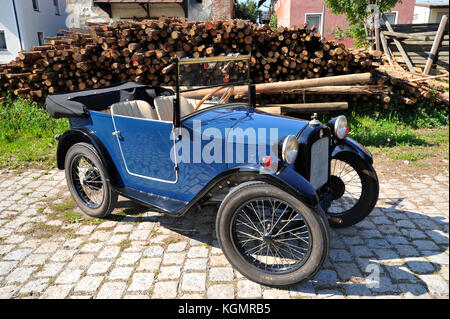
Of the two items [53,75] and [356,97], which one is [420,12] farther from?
[53,75]

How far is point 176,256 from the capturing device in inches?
130

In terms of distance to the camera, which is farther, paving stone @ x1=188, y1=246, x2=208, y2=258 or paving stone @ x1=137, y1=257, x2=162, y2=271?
paving stone @ x1=188, y1=246, x2=208, y2=258

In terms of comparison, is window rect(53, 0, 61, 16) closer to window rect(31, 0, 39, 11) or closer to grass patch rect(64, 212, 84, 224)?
window rect(31, 0, 39, 11)

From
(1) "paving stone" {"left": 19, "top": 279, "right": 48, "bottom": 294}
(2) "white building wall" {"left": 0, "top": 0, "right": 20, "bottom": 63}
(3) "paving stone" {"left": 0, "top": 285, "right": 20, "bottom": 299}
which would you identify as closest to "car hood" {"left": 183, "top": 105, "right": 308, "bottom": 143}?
(1) "paving stone" {"left": 19, "top": 279, "right": 48, "bottom": 294}

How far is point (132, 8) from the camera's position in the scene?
16891mm

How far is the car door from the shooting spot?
3363mm

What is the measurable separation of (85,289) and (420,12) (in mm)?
30784

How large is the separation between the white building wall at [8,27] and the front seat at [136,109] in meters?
15.8

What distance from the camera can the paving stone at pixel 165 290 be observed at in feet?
9.06

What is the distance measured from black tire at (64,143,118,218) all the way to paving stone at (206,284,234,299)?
163 centimetres

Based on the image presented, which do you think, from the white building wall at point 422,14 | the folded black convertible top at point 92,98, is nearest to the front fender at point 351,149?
the folded black convertible top at point 92,98

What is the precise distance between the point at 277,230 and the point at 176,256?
39.5 inches

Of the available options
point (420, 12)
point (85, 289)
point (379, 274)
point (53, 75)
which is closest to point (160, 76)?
point (53, 75)

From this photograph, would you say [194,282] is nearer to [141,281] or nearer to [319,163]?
[141,281]
